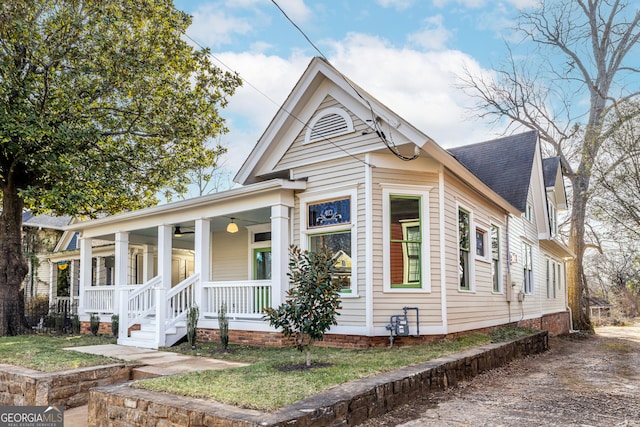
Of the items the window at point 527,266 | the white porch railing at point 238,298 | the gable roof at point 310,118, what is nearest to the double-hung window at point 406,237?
the gable roof at point 310,118

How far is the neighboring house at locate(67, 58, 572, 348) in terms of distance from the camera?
909cm

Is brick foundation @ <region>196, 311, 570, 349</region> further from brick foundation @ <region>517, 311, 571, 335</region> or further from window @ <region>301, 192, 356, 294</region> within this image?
brick foundation @ <region>517, 311, 571, 335</region>

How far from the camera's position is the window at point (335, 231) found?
9328 millimetres

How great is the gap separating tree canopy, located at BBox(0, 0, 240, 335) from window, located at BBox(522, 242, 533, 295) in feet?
33.9

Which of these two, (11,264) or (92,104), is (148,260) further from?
(92,104)

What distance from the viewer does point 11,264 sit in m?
13.4

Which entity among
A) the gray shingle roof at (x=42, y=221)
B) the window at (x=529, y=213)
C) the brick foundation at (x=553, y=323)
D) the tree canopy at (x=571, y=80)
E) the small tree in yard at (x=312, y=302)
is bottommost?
the brick foundation at (x=553, y=323)

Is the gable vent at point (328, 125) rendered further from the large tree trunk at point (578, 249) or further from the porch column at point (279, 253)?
the large tree trunk at point (578, 249)

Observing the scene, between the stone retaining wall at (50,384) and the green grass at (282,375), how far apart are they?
74.8 inches

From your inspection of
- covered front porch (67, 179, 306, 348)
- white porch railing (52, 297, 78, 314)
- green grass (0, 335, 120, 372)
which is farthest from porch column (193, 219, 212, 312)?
white porch railing (52, 297, 78, 314)

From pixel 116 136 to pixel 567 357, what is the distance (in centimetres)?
1327

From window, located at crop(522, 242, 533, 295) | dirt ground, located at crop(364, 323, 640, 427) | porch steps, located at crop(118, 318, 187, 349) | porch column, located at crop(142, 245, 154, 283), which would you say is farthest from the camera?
porch column, located at crop(142, 245, 154, 283)

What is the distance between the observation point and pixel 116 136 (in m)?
14.9

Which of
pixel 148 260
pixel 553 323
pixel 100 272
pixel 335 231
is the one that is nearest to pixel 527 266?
pixel 553 323
